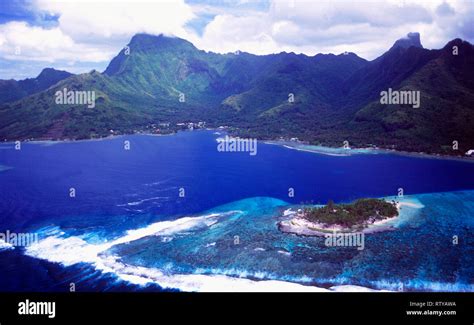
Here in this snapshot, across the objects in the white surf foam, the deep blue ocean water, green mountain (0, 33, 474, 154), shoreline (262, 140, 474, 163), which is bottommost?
the white surf foam

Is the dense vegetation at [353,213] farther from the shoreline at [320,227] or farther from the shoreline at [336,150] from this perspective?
the shoreline at [336,150]

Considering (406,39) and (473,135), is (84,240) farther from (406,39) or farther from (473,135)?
(406,39)

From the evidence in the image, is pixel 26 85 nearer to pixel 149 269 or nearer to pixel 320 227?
pixel 149 269

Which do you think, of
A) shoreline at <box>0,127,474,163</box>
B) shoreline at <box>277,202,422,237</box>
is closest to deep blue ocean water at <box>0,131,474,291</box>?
shoreline at <box>277,202,422,237</box>

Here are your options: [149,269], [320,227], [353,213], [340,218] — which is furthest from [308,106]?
[149,269]

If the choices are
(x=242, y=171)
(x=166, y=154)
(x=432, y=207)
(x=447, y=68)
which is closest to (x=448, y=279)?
(x=432, y=207)

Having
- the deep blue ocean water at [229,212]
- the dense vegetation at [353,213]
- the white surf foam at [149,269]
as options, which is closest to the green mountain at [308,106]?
the deep blue ocean water at [229,212]

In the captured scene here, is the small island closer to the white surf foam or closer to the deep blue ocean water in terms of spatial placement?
the deep blue ocean water

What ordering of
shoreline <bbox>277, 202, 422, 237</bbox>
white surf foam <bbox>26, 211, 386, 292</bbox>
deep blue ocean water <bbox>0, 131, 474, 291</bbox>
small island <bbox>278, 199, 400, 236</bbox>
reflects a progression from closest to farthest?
white surf foam <bbox>26, 211, 386, 292</bbox> < deep blue ocean water <bbox>0, 131, 474, 291</bbox> < shoreline <bbox>277, 202, 422, 237</bbox> < small island <bbox>278, 199, 400, 236</bbox>
